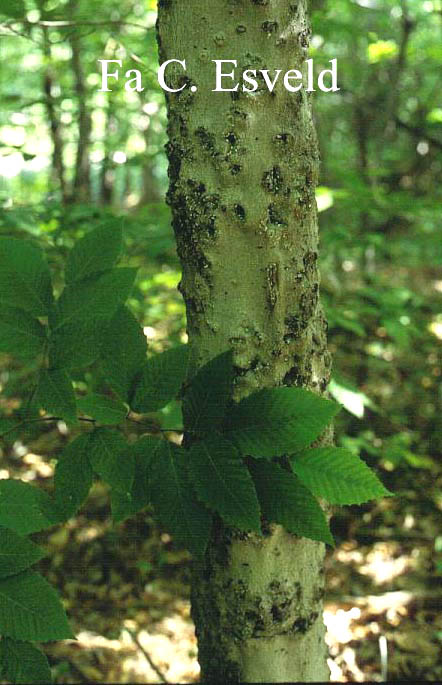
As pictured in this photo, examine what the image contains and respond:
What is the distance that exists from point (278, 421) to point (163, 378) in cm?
22

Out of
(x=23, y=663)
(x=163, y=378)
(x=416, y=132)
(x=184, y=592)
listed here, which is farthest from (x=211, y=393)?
(x=416, y=132)

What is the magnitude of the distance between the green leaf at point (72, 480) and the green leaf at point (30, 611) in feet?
0.44

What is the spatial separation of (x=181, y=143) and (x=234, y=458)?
1.89 feet

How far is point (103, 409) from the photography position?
3.43ft

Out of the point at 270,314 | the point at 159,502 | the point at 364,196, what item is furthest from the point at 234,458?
the point at 364,196

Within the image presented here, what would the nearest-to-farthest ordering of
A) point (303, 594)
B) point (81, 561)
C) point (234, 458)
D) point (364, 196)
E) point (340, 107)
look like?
point (234, 458) < point (303, 594) < point (364, 196) < point (81, 561) < point (340, 107)

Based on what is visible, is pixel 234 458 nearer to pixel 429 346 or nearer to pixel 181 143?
pixel 181 143

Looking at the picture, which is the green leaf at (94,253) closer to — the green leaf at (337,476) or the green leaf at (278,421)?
the green leaf at (278,421)

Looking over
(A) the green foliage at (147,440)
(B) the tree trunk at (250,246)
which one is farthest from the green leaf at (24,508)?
(B) the tree trunk at (250,246)

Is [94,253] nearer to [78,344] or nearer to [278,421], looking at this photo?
[78,344]

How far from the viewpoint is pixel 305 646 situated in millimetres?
1255

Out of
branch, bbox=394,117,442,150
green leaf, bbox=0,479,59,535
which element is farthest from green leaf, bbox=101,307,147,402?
branch, bbox=394,117,442,150

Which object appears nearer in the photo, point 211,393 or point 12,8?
point 211,393

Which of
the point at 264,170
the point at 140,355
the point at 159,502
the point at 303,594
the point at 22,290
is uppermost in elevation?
the point at 264,170
